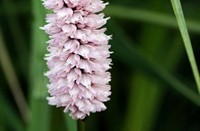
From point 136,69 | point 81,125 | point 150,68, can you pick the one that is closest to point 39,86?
point 81,125

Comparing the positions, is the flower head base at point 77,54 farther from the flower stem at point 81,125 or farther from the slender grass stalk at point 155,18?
the slender grass stalk at point 155,18

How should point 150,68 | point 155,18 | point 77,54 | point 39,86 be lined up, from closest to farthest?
1. point 77,54
2. point 39,86
3. point 150,68
4. point 155,18

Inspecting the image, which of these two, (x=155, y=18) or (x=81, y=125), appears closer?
(x=81, y=125)

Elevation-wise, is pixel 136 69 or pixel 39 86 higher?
pixel 39 86

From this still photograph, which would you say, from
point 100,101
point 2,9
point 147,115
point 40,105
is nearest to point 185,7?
point 147,115

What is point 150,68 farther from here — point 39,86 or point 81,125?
point 81,125

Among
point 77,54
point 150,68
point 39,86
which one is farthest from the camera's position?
point 150,68

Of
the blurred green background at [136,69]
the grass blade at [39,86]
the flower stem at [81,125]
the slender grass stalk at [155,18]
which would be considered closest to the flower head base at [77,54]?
the flower stem at [81,125]
